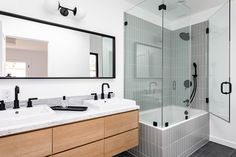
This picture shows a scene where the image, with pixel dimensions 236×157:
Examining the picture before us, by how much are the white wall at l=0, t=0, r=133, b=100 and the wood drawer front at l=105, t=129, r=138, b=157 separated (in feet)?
2.47

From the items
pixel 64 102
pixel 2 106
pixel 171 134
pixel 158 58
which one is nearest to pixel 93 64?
pixel 64 102

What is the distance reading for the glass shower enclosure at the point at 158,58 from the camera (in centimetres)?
229

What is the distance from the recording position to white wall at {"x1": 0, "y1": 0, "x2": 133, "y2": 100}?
5.02ft

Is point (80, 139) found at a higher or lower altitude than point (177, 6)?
lower

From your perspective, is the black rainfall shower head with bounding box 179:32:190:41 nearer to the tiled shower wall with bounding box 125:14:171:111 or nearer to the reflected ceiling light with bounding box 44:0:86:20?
the tiled shower wall with bounding box 125:14:171:111

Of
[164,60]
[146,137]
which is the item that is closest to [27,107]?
[146,137]

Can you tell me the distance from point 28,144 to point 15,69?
839mm

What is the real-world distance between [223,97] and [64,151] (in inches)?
97.6

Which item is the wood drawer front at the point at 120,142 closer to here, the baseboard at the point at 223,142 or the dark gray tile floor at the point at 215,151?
the dark gray tile floor at the point at 215,151

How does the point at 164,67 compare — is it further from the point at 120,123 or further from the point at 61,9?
the point at 61,9

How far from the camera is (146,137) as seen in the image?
1979mm

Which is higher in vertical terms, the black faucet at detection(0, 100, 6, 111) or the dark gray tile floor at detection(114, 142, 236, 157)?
the black faucet at detection(0, 100, 6, 111)

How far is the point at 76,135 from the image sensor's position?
1.30 m

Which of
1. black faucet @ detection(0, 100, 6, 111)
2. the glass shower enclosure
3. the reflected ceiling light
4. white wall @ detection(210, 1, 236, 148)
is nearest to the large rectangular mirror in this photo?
the reflected ceiling light
